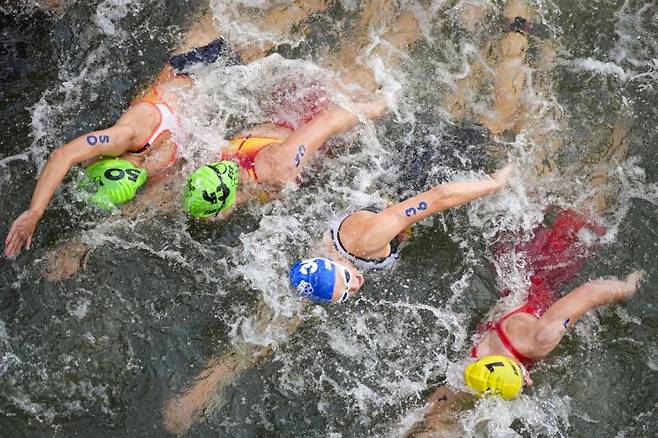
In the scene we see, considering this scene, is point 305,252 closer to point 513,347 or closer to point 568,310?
point 513,347

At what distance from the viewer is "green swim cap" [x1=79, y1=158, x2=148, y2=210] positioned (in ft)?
18.2

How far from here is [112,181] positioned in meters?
5.53

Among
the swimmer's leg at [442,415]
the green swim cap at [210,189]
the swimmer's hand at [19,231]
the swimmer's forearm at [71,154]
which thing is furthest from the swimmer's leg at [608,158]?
the swimmer's hand at [19,231]

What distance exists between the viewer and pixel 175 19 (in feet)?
24.0

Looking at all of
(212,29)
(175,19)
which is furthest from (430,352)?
(175,19)

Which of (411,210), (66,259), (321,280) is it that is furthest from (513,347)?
(66,259)

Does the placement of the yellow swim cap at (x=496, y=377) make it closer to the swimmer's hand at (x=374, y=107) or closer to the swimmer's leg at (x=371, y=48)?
the swimmer's hand at (x=374, y=107)

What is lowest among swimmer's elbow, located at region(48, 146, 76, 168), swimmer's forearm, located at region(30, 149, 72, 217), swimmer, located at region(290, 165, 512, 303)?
swimmer, located at region(290, 165, 512, 303)

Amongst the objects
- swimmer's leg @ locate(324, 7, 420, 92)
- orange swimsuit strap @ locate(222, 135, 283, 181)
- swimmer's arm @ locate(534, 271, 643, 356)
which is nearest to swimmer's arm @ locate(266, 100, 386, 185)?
orange swimsuit strap @ locate(222, 135, 283, 181)

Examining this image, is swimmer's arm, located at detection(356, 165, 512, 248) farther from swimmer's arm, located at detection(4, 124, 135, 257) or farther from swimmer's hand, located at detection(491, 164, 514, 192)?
swimmer's arm, located at detection(4, 124, 135, 257)

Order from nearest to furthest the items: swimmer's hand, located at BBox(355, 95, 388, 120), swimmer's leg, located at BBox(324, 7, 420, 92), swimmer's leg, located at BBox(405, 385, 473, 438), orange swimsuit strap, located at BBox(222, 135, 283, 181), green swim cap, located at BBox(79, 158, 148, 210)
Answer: swimmer's leg, located at BBox(405, 385, 473, 438), green swim cap, located at BBox(79, 158, 148, 210), orange swimsuit strap, located at BBox(222, 135, 283, 181), swimmer's hand, located at BBox(355, 95, 388, 120), swimmer's leg, located at BBox(324, 7, 420, 92)

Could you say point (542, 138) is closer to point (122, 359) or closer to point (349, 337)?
point (349, 337)

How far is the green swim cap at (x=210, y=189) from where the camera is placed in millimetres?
5297

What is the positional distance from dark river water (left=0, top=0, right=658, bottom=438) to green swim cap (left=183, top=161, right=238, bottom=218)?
2.11ft
